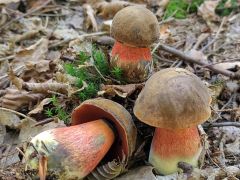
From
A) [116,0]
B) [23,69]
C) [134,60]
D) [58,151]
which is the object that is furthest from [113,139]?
[116,0]

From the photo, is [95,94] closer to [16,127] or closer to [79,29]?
[16,127]

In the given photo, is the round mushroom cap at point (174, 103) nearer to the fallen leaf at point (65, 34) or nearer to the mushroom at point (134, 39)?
the mushroom at point (134, 39)

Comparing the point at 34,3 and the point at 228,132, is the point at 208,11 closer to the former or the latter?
the point at 34,3

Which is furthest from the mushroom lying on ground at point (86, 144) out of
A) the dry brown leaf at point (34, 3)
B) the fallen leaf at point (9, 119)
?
the dry brown leaf at point (34, 3)

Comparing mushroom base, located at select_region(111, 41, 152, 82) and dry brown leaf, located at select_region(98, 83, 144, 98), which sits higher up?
mushroom base, located at select_region(111, 41, 152, 82)

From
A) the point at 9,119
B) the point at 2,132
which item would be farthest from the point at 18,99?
the point at 2,132

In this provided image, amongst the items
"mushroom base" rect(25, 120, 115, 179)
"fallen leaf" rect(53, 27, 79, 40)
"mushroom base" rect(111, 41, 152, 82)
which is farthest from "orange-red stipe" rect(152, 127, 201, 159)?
"fallen leaf" rect(53, 27, 79, 40)

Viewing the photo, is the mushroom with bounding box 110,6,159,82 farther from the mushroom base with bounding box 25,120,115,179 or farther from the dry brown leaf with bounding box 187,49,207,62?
the dry brown leaf with bounding box 187,49,207,62
